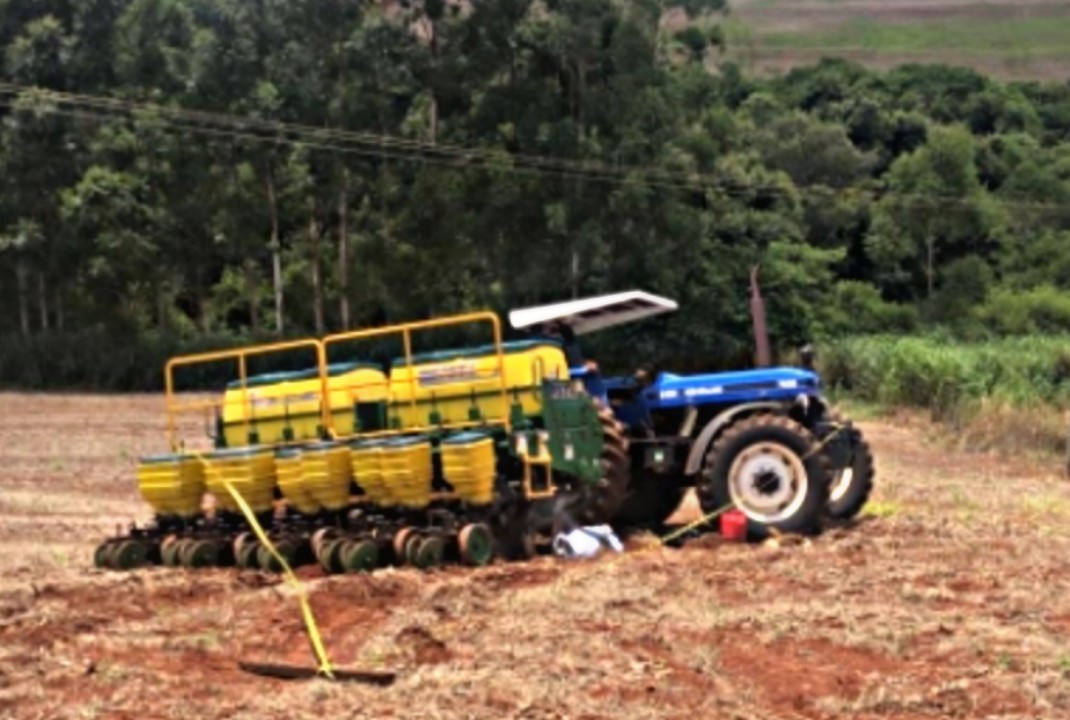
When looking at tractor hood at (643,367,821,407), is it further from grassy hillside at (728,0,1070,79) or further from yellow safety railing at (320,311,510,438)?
grassy hillside at (728,0,1070,79)

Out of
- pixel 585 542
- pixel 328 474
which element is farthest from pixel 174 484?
pixel 585 542

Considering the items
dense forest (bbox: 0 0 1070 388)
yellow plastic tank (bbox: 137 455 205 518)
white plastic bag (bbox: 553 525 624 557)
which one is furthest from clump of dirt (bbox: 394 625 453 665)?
dense forest (bbox: 0 0 1070 388)

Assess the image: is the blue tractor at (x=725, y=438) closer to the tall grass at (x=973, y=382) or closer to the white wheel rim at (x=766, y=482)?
the white wheel rim at (x=766, y=482)

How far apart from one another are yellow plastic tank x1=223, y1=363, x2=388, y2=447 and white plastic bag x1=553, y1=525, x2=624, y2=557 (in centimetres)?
193

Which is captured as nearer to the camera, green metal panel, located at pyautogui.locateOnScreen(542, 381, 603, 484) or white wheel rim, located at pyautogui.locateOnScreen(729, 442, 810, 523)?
green metal panel, located at pyautogui.locateOnScreen(542, 381, 603, 484)

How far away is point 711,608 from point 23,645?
13.2 ft

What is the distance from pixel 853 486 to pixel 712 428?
1.64 m

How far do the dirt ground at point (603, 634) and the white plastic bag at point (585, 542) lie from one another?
26 centimetres

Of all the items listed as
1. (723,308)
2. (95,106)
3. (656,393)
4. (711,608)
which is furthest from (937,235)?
(711,608)

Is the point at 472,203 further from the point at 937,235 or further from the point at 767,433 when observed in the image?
the point at 767,433

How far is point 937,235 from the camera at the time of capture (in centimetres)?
6241

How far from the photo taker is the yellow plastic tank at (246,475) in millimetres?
13094

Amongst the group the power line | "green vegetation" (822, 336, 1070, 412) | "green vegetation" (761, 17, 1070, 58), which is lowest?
"green vegetation" (822, 336, 1070, 412)

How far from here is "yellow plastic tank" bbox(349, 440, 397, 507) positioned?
492 inches
